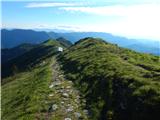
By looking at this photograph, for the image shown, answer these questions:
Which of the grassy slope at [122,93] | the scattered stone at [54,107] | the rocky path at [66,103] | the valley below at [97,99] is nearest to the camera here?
the grassy slope at [122,93]

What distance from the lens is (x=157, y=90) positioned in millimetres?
27000

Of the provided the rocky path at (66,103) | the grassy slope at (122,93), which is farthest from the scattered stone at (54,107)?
the grassy slope at (122,93)

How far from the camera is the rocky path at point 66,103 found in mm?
28234

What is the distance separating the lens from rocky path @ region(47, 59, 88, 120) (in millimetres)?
28234

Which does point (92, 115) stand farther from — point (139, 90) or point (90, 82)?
point (90, 82)

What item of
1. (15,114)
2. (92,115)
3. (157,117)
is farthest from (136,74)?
(15,114)

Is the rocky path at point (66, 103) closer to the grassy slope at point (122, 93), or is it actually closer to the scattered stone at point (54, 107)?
the scattered stone at point (54, 107)

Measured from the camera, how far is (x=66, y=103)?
32.3 meters

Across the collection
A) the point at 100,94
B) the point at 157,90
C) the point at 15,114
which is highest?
the point at 157,90

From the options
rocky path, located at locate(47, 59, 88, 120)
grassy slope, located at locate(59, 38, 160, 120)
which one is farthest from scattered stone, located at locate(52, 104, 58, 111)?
grassy slope, located at locate(59, 38, 160, 120)

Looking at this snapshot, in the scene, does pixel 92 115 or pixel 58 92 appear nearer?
pixel 92 115

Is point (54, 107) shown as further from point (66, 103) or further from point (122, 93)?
point (122, 93)

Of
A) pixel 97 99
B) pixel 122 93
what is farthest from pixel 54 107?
pixel 122 93

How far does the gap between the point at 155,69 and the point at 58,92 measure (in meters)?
13.9
